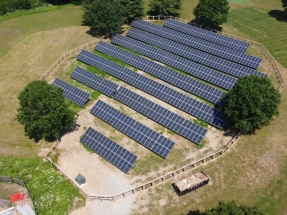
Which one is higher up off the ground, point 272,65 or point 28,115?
point 272,65

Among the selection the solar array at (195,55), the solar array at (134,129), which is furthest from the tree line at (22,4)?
the solar array at (134,129)

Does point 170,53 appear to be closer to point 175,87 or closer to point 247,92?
point 175,87

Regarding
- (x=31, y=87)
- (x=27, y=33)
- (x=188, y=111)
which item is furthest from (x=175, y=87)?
(x=27, y=33)

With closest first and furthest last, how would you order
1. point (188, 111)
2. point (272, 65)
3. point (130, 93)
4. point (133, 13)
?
point (188, 111), point (130, 93), point (272, 65), point (133, 13)

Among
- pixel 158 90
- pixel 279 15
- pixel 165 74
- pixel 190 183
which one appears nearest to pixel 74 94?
pixel 158 90

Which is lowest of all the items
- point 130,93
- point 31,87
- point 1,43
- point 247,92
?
point 1,43

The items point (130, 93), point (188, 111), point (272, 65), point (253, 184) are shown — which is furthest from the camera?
point (272, 65)

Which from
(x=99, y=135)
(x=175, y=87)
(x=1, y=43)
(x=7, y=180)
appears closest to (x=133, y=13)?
(x=175, y=87)

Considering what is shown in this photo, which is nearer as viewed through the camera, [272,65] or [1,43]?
[272,65]
